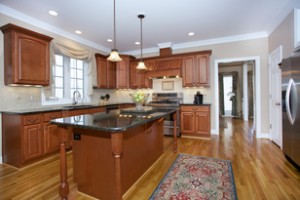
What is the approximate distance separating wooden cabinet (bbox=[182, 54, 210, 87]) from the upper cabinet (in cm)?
349

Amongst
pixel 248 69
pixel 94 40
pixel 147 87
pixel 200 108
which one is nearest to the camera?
pixel 200 108

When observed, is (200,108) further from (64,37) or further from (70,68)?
(64,37)

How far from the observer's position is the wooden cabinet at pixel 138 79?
16.9 feet

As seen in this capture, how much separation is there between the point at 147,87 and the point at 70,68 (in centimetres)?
237

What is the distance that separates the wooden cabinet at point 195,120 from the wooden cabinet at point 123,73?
2.17m

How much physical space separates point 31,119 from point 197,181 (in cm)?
287

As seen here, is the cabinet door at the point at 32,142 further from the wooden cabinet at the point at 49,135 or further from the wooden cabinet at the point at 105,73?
the wooden cabinet at the point at 105,73

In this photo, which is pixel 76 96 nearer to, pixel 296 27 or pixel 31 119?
pixel 31 119

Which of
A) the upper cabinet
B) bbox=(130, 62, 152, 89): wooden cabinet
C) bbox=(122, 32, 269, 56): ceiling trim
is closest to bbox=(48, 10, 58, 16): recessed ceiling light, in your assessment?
the upper cabinet

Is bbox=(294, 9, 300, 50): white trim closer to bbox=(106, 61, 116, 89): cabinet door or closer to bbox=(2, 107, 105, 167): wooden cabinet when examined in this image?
bbox=(2, 107, 105, 167): wooden cabinet

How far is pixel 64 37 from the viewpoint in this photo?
3863 mm

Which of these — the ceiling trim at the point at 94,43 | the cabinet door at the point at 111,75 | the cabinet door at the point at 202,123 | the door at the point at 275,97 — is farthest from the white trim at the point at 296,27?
the cabinet door at the point at 111,75

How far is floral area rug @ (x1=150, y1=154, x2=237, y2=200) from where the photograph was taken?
1.78 metres

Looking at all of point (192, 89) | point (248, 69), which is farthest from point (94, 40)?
point (248, 69)
